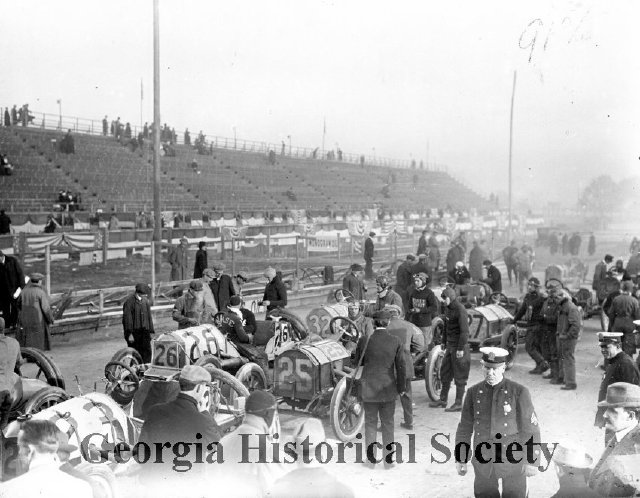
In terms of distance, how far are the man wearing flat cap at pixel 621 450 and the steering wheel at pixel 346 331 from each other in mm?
5406

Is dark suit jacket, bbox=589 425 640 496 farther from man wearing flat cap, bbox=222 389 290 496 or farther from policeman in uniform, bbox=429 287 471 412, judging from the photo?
policeman in uniform, bbox=429 287 471 412

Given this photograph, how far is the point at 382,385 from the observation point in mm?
6902

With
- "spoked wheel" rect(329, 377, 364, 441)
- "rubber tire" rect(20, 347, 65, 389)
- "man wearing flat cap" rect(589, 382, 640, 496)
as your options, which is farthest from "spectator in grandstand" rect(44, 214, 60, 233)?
"man wearing flat cap" rect(589, 382, 640, 496)

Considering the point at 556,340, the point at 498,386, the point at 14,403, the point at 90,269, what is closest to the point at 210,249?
the point at 90,269

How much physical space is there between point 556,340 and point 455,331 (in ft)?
7.07

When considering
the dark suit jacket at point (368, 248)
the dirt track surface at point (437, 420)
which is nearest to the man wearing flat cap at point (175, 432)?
the dirt track surface at point (437, 420)

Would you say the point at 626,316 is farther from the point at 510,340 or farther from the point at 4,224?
the point at 4,224

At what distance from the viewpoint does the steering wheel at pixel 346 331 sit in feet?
32.6

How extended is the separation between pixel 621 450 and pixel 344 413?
155 inches

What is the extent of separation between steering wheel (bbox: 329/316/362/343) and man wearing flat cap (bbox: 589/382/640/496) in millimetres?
5406

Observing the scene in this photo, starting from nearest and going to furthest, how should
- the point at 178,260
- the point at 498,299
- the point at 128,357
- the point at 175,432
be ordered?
the point at 175,432
the point at 128,357
the point at 498,299
the point at 178,260

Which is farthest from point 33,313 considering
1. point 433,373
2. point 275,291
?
point 433,373

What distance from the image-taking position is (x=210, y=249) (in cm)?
2542

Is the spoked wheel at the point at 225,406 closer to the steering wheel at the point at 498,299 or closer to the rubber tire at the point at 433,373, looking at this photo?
the rubber tire at the point at 433,373
